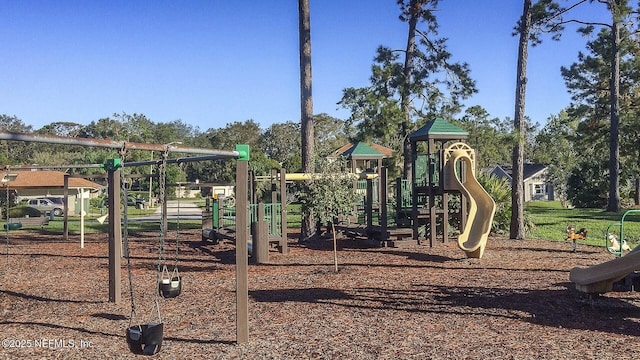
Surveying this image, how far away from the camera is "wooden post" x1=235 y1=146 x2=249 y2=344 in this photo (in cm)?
648

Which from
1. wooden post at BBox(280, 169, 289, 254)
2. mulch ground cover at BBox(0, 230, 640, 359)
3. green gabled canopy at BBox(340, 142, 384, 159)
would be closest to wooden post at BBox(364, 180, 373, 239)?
mulch ground cover at BBox(0, 230, 640, 359)

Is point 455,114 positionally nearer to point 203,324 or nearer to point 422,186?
point 422,186

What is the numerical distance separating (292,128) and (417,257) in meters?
59.6

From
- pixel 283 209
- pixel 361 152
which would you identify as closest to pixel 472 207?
pixel 283 209

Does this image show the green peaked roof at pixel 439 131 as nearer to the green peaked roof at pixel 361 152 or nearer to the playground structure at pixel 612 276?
the green peaked roof at pixel 361 152

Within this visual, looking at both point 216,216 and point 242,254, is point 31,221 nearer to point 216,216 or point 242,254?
point 216,216

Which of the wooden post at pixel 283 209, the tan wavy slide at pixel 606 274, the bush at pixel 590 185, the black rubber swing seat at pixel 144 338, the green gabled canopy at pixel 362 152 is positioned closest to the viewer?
the black rubber swing seat at pixel 144 338

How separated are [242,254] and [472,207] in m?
7.98

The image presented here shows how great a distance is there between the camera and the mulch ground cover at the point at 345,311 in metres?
6.20

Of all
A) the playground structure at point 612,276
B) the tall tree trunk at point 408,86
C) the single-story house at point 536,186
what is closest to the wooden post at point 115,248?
the playground structure at point 612,276

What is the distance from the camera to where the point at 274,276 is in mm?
11367

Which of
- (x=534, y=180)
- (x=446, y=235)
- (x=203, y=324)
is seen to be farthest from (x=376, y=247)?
(x=534, y=180)

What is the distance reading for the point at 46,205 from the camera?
40.3 metres

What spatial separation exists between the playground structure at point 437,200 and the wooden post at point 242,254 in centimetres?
722
